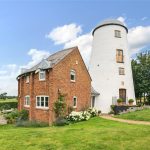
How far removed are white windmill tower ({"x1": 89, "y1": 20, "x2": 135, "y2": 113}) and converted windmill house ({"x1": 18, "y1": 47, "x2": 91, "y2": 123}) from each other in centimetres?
539

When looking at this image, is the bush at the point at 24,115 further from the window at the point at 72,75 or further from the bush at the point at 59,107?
the window at the point at 72,75

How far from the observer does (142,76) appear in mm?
41594

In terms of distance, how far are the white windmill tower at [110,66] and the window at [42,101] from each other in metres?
10.9

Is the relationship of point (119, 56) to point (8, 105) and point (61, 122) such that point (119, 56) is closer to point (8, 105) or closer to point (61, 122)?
point (61, 122)

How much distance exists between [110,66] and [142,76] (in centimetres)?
920

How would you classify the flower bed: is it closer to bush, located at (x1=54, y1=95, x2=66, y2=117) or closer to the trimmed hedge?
bush, located at (x1=54, y1=95, x2=66, y2=117)

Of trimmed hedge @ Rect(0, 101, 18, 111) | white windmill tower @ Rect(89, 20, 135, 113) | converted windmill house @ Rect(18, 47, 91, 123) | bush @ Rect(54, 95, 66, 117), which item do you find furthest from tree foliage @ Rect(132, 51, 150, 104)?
trimmed hedge @ Rect(0, 101, 18, 111)

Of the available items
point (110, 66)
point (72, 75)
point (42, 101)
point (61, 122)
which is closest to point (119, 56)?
point (110, 66)

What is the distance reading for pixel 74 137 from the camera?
44.7 ft

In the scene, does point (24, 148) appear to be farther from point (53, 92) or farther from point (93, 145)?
point (53, 92)

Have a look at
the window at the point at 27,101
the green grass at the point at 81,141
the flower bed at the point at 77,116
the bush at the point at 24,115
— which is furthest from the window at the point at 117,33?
the green grass at the point at 81,141

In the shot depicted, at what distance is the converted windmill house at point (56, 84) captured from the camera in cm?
2623

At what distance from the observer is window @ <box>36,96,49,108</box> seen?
26773 millimetres

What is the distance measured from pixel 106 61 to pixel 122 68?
9.25 feet
